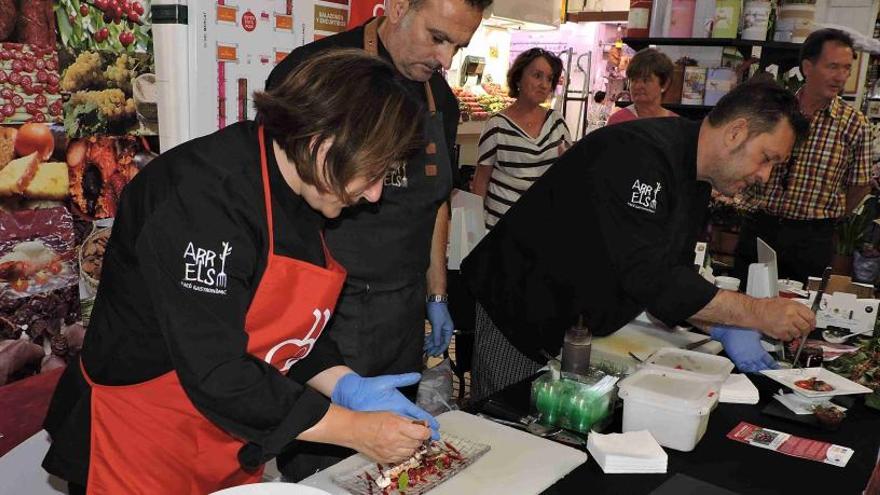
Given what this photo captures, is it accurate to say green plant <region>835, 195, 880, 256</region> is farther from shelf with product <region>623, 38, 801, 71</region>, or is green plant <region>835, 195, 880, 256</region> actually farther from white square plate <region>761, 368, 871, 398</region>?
white square plate <region>761, 368, 871, 398</region>

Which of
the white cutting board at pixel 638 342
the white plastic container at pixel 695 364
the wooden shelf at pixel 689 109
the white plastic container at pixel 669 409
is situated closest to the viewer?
the white plastic container at pixel 669 409

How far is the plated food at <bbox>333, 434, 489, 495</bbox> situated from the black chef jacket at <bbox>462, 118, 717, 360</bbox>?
0.76m

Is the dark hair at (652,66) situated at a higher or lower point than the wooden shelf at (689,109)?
higher

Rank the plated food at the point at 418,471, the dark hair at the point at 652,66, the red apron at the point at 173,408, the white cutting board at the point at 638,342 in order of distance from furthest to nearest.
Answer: the dark hair at the point at 652,66 < the white cutting board at the point at 638,342 < the plated food at the point at 418,471 < the red apron at the point at 173,408

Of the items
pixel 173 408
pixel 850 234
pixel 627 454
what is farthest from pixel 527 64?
pixel 173 408

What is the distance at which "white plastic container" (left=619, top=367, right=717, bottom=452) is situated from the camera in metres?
1.59

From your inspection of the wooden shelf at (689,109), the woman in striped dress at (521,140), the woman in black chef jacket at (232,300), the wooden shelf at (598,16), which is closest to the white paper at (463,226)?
the woman in striped dress at (521,140)

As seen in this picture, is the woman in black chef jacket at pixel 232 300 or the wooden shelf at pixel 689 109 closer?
the woman in black chef jacket at pixel 232 300

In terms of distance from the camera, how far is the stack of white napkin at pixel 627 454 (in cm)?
151

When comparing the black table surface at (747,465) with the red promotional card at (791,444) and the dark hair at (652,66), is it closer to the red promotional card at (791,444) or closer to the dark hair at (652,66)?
the red promotional card at (791,444)

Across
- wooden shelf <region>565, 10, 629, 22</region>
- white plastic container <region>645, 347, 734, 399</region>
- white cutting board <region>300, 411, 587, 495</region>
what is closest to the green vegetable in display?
white cutting board <region>300, 411, 587, 495</region>

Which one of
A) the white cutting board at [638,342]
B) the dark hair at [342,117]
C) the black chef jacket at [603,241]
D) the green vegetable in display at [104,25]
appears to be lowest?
the white cutting board at [638,342]

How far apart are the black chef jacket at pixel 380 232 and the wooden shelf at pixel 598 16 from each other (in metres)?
5.36

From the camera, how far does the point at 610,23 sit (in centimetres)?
718
